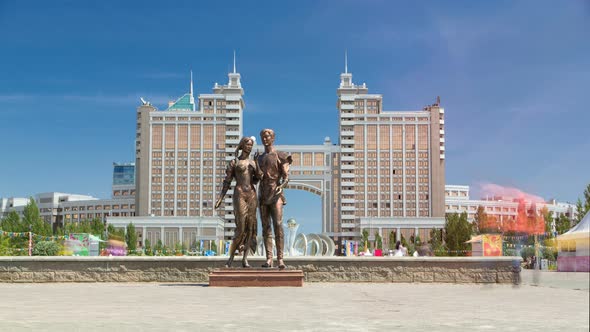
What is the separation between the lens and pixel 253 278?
12914 millimetres

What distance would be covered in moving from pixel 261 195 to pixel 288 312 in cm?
624

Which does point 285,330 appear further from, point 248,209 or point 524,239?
point 248,209

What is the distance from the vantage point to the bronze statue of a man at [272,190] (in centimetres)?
1348

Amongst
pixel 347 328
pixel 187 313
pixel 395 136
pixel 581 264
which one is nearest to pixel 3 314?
pixel 187 313

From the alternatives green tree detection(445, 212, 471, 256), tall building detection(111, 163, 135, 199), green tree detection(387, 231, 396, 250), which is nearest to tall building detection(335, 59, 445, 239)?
green tree detection(387, 231, 396, 250)

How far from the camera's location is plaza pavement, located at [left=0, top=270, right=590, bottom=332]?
613cm

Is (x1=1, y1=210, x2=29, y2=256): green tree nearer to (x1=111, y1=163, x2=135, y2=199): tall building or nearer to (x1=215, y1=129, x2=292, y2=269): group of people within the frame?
(x1=215, y1=129, x2=292, y2=269): group of people

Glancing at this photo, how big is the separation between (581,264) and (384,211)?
13264cm

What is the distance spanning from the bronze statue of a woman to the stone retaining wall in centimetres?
147

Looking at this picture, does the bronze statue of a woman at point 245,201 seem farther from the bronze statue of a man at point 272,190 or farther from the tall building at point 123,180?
the tall building at point 123,180

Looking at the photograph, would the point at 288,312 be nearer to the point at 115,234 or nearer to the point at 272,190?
the point at 272,190

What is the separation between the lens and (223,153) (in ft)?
437

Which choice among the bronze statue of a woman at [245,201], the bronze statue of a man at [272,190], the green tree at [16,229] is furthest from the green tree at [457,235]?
the bronze statue of a woman at [245,201]

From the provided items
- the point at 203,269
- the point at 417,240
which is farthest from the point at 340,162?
the point at 203,269
